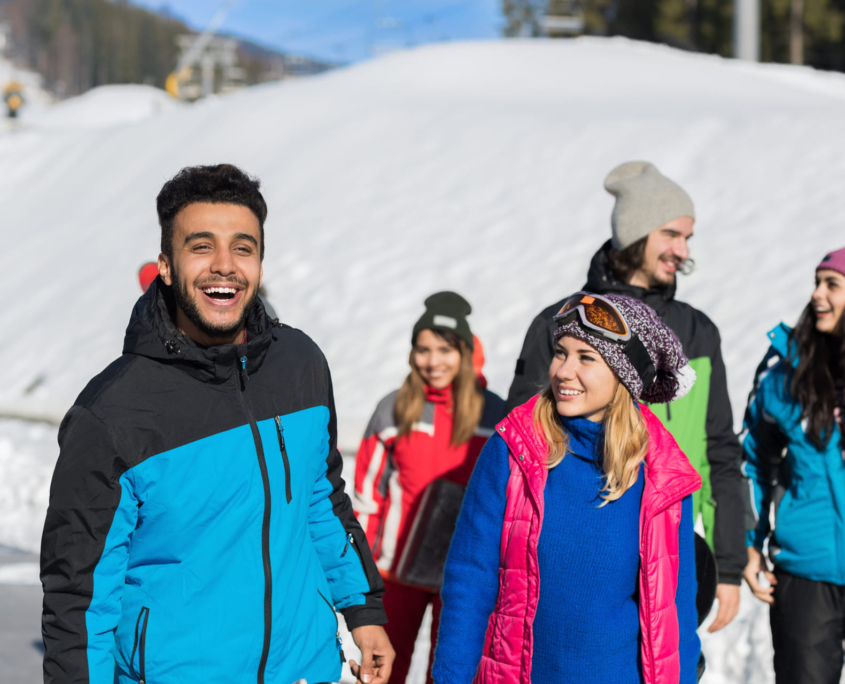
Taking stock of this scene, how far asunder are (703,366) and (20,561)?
207 inches

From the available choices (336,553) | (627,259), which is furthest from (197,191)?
(627,259)

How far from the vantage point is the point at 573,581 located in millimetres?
2469

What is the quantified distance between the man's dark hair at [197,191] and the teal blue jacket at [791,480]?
224 cm

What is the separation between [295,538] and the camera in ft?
7.80

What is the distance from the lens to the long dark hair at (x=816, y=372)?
3434 mm

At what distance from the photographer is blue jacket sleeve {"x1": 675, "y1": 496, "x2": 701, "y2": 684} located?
2512 millimetres

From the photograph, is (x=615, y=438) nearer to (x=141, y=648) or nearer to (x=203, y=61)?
(x=141, y=648)

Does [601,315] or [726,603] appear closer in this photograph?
[601,315]

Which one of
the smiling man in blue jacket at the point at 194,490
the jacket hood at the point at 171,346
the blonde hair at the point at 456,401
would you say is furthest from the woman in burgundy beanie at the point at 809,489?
the jacket hood at the point at 171,346

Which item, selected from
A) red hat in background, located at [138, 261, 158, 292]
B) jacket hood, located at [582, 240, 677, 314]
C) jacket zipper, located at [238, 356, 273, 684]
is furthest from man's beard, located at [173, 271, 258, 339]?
red hat in background, located at [138, 261, 158, 292]

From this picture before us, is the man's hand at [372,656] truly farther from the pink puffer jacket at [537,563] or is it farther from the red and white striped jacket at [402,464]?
the red and white striped jacket at [402,464]

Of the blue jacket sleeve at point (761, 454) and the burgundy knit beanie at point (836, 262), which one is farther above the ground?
the burgundy knit beanie at point (836, 262)

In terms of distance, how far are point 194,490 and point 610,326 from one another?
1.14 metres

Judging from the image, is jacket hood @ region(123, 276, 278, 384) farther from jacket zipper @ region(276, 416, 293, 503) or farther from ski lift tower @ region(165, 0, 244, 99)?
ski lift tower @ region(165, 0, 244, 99)
